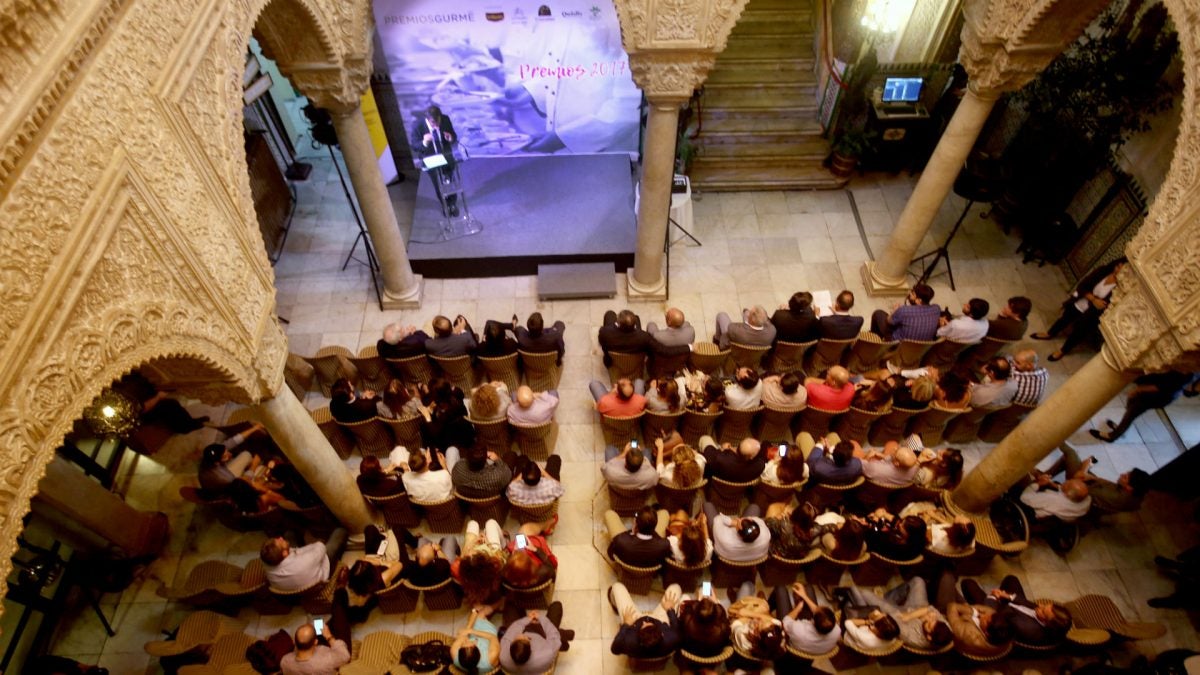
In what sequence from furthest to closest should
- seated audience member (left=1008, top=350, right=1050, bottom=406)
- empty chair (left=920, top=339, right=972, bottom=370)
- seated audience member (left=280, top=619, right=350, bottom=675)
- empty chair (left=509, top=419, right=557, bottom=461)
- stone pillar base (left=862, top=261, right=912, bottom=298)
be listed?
stone pillar base (left=862, top=261, right=912, bottom=298) < empty chair (left=920, top=339, right=972, bottom=370) < seated audience member (left=1008, top=350, right=1050, bottom=406) < empty chair (left=509, top=419, right=557, bottom=461) < seated audience member (left=280, top=619, right=350, bottom=675)

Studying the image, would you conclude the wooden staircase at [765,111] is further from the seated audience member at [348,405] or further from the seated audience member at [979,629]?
the seated audience member at [979,629]

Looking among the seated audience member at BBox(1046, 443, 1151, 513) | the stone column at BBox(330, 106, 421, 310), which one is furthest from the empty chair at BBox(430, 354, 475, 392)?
the seated audience member at BBox(1046, 443, 1151, 513)

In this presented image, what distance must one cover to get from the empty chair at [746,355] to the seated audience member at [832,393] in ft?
2.01

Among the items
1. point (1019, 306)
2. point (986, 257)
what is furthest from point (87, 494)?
point (986, 257)

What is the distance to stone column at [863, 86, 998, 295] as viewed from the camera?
6.42 metres

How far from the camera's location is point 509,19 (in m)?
7.54

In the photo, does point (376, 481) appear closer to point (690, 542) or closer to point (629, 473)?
point (629, 473)

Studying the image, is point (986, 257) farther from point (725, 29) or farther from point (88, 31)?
point (88, 31)

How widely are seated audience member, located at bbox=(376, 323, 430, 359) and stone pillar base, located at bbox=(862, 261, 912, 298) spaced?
16.6ft

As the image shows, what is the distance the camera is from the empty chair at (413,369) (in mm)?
6402

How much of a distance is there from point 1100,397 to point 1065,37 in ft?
9.93

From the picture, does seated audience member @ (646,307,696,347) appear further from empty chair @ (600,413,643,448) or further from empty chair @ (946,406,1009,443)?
empty chair @ (946,406,1009,443)

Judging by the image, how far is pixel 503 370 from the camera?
21.5 feet

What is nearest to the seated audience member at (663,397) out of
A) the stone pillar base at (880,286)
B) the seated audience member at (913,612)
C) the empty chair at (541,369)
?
the empty chair at (541,369)
